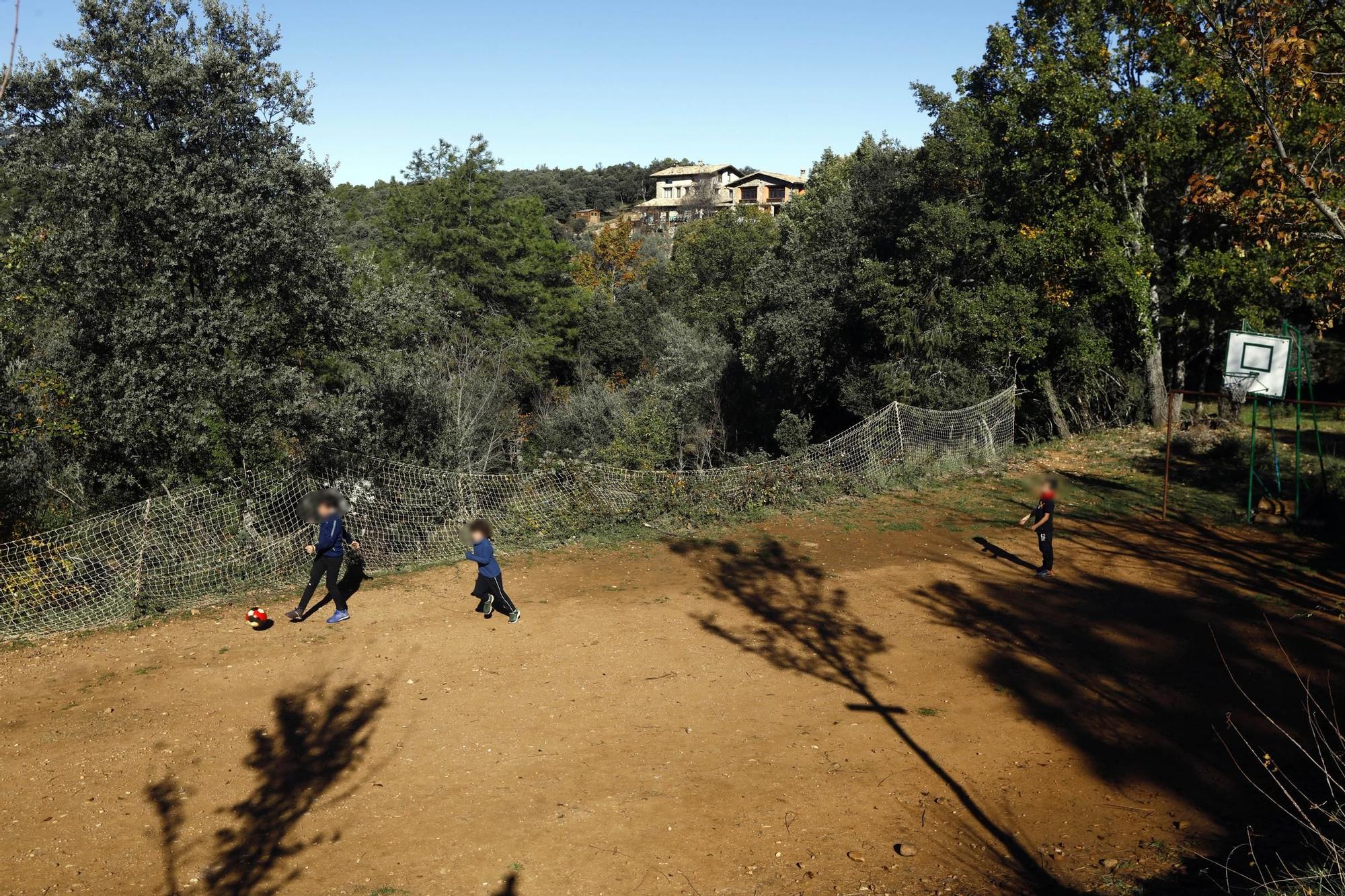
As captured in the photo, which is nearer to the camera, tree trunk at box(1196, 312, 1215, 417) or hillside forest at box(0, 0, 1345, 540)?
hillside forest at box(0, 0, 1345, 540)

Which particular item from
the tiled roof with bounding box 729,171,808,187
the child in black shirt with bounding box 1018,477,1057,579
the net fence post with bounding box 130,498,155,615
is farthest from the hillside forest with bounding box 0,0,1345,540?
the tiled roof with bounding box 729,171,808,187

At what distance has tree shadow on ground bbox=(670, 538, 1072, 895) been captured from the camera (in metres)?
6.78

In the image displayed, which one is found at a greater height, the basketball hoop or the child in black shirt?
the basketball hoop

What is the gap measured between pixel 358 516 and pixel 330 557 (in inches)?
91.9

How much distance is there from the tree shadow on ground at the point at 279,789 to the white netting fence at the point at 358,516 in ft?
11.2

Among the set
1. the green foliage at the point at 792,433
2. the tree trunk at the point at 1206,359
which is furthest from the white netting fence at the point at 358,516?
the tree trunk at the point at 1206,359

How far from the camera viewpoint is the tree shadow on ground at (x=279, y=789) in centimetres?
645

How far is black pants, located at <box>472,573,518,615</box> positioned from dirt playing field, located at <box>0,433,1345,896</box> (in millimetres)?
227

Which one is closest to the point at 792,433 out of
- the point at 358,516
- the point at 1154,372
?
the point at 1154,372

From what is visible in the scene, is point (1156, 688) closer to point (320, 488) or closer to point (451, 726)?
point (451, 726)

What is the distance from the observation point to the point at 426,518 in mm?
14070

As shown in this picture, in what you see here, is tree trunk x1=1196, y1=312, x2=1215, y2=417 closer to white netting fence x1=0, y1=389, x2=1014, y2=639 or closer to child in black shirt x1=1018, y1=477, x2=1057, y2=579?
white netting fence x1=0, y1=389, x2=1014, y2=639

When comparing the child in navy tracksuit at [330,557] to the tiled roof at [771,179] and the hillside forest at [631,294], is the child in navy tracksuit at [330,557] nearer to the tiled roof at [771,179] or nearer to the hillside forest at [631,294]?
the hillside forest at [631,294]

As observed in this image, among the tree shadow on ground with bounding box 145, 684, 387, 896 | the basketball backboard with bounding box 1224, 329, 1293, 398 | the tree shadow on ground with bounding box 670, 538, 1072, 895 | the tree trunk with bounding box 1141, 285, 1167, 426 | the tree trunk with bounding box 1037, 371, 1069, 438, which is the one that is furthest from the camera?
the tree trunk with bounding box 1037, 371, 1069, 438
